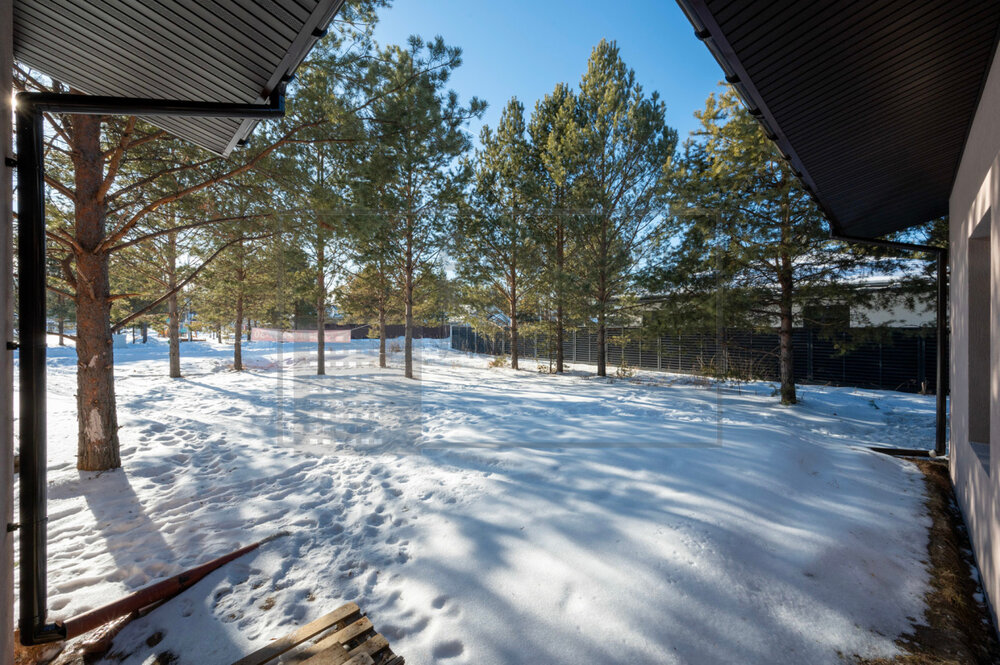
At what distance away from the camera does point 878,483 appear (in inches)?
155

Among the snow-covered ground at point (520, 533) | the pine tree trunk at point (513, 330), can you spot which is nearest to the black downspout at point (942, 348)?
the snow-covered ground at point (520, 533)

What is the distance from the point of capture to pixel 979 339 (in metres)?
3.25

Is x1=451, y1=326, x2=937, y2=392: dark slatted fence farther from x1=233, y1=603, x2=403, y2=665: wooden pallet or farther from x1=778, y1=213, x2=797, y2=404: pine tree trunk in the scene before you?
x1=233, y1=603, x2=403, y2=665: wooden pallet

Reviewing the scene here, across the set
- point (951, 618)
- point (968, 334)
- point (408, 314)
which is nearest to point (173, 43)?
point (951, 618)

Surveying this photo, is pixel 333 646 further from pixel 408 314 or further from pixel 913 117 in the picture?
pixel 408 314

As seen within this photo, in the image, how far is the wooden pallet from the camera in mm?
1880

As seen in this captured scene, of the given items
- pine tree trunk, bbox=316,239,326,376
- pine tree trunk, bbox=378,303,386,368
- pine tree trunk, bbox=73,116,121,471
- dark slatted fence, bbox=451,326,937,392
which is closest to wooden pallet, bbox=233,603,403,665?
pine tree trunk, bbox=73,116,121,471

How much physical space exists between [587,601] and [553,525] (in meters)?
0.81

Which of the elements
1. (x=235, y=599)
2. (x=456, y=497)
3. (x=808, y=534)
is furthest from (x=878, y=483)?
(x=235, y=599)

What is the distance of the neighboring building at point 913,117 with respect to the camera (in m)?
2.13

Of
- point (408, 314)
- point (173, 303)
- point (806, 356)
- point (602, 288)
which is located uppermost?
point (602, 288)

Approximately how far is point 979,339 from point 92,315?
9.26 metres

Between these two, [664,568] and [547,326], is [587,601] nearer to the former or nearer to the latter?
[664,568]

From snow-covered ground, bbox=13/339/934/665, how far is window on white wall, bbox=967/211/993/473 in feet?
3.13
